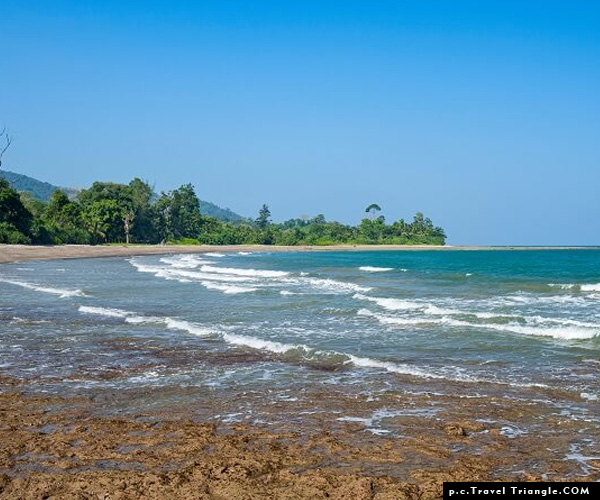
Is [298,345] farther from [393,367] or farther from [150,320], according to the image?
[150,320]

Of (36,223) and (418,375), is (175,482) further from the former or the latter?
(36,223)

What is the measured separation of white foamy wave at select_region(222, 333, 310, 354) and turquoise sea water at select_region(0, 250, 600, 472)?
1.9 inches

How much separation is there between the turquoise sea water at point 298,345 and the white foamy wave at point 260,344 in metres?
0.05

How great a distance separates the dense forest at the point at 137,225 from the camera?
8150 centimetres

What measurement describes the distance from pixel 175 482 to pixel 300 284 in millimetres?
28503

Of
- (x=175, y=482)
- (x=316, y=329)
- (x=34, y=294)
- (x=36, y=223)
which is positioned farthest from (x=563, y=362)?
(x=36, y=223)

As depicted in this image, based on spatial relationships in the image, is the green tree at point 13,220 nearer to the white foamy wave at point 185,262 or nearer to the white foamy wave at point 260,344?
the white foamy wave at point 185,262

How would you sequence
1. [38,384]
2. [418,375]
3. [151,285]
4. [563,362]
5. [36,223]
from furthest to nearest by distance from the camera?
[36,223] → [151,285] → [563,362] → [418,375] → [38,384]

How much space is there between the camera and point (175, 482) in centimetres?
600

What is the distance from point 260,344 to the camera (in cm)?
1450

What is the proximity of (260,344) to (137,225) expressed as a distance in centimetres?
10127

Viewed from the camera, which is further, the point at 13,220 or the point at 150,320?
Result: the point at 13,220

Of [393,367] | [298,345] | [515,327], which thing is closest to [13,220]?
[298,345]

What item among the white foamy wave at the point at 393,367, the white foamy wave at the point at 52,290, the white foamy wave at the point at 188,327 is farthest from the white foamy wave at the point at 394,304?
the white foamy wave at the point at 52,290
